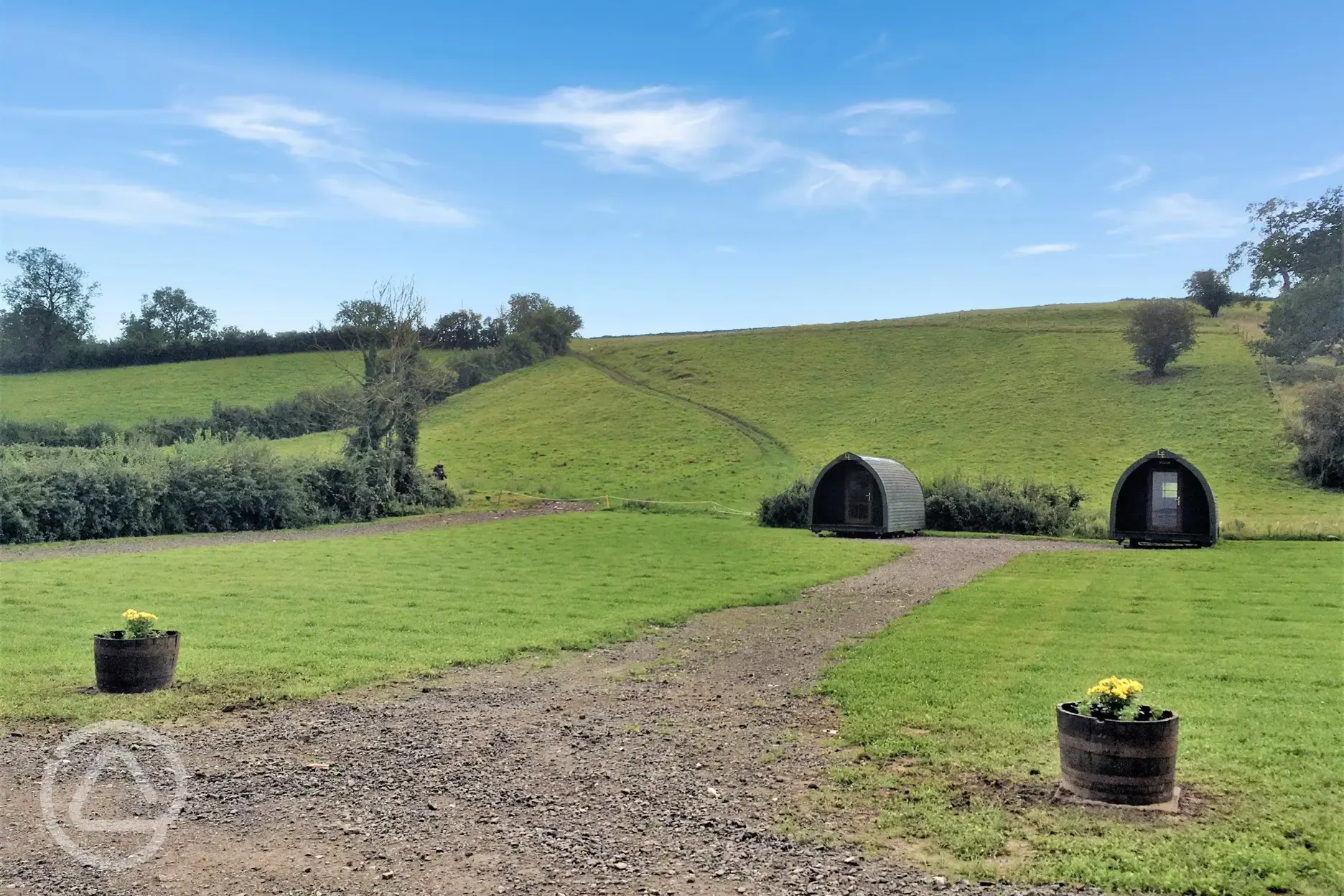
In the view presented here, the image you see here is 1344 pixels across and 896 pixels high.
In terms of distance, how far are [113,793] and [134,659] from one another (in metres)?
3.09

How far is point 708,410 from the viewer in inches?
2608

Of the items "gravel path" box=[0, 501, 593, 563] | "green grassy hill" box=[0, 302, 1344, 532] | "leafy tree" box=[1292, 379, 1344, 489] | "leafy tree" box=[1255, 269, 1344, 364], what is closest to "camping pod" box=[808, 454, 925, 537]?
"green grassy hill" box=[0, 302, 1344, 532]

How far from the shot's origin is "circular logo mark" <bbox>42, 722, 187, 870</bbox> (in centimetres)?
584

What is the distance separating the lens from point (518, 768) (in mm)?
7469

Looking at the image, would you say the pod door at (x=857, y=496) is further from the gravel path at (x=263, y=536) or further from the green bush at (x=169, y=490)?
the green bush at (x=169, y=490)

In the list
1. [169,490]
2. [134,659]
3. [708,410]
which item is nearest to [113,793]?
[134,659]

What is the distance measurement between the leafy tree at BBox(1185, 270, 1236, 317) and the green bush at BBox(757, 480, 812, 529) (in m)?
51.2

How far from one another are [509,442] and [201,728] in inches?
2061

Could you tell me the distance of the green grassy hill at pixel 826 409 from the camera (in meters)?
48.6

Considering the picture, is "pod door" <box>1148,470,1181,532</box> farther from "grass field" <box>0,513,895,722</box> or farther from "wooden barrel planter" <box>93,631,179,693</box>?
"wooden barrel planter" <box>93,631,179,693</box>

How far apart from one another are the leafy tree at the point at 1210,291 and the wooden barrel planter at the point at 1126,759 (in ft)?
249

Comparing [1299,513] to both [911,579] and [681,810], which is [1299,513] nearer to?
[911,579]

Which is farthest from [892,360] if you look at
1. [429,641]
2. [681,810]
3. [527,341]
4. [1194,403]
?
[681,810]

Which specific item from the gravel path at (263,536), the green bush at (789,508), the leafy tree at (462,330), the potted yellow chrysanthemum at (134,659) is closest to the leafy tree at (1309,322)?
the green bush at (789,508)
